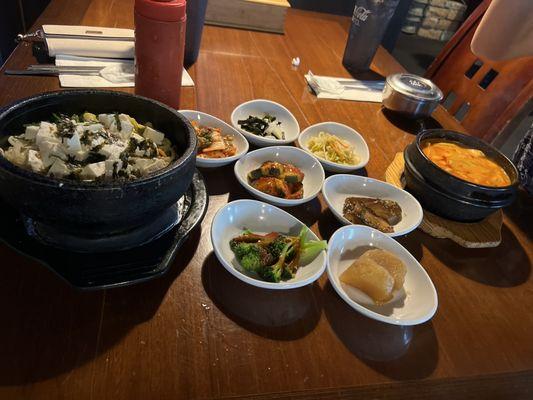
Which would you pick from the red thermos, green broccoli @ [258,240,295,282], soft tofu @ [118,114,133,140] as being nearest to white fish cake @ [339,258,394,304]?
green broccoli @ [258,240,295,282]

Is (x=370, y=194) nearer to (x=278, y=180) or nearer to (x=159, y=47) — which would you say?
(x=278, y=180)

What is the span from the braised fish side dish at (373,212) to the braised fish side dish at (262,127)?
39 centimetres

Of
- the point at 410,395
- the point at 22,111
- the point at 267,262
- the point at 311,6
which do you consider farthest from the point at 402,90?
the point at 311,6

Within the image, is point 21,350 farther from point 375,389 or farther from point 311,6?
point 311,6

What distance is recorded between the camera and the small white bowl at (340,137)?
4.60ft

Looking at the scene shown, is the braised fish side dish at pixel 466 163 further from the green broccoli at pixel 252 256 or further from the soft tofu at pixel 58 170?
the soft tofu at pixel 58 170

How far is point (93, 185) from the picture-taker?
2.42 ft

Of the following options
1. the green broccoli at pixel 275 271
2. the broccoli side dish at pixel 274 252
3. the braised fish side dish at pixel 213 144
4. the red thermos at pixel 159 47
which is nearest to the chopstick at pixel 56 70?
the red thermos at pixel 159 47

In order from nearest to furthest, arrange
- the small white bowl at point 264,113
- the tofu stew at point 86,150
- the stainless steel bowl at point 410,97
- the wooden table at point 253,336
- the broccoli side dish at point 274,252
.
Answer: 1. the wooden table at point 253,336
2. the tofu stew at point 86,150
3. the broccoli side dish at point 274,252
4. the small white bowl at point 264,113
5. the stainless steel bowl at point 410,97

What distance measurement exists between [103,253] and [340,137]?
1062 millimetres

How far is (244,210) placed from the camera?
110 cm

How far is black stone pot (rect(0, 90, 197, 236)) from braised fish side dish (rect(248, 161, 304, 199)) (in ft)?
1.04

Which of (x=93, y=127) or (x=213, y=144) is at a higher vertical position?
(x=93, y=127)

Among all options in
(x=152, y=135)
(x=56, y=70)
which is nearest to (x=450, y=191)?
(x=152, y=135)
